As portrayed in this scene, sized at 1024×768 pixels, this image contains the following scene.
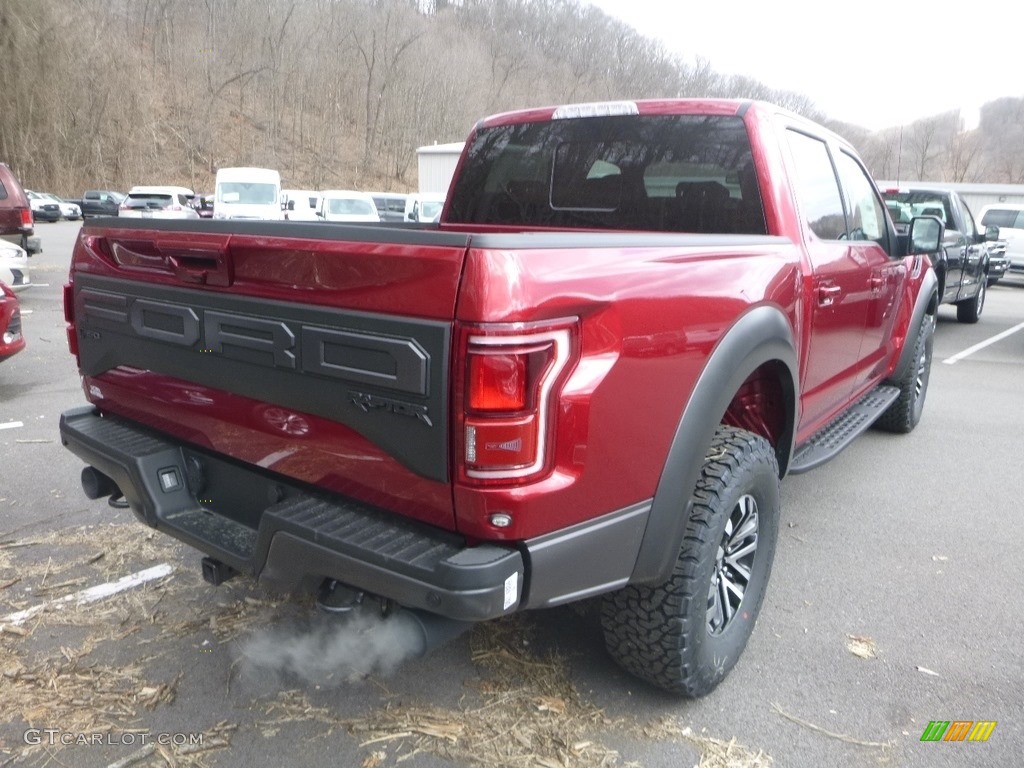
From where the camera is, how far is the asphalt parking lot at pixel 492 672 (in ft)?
7.89

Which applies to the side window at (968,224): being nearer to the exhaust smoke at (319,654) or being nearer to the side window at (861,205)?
the side window at (861,205)

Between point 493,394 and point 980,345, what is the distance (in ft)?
33.2

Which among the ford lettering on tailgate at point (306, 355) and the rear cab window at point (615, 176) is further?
the rear cab window at point (615, 176)

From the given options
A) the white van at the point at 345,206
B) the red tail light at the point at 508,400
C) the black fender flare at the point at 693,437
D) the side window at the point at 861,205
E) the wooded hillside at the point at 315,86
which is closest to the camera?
the red tail light at the point at 508,400

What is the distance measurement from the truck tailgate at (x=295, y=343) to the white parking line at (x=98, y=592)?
3.16ft

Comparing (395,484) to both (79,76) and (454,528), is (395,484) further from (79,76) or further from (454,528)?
(79,76)

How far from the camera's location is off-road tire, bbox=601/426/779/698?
2383 millimetres

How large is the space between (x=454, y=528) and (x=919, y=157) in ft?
231

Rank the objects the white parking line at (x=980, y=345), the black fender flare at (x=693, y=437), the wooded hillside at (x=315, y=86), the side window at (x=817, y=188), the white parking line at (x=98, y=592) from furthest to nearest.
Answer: the wooded hillside at (x=315, y=86), the white parking line at (x=980, y=345), the side window at (x=817, y=188), the white parking line at (x=98, y=592), the black fender flare at (x=693, y=437)

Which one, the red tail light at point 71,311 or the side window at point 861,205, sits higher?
the side window at point 861,205

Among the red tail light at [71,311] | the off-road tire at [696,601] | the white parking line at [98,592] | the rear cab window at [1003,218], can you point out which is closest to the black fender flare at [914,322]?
the off-road tire at [696,601]

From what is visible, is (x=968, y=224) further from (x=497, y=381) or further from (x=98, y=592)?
(x=98, y=592)

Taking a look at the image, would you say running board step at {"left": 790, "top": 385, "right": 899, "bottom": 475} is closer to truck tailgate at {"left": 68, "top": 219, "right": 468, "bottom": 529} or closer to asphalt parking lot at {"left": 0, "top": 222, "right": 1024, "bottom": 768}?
asphalt parking lot at {"left": 0, "top": 222, "right": 1024, "bottom": 768}

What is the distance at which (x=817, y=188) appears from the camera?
140 inches
